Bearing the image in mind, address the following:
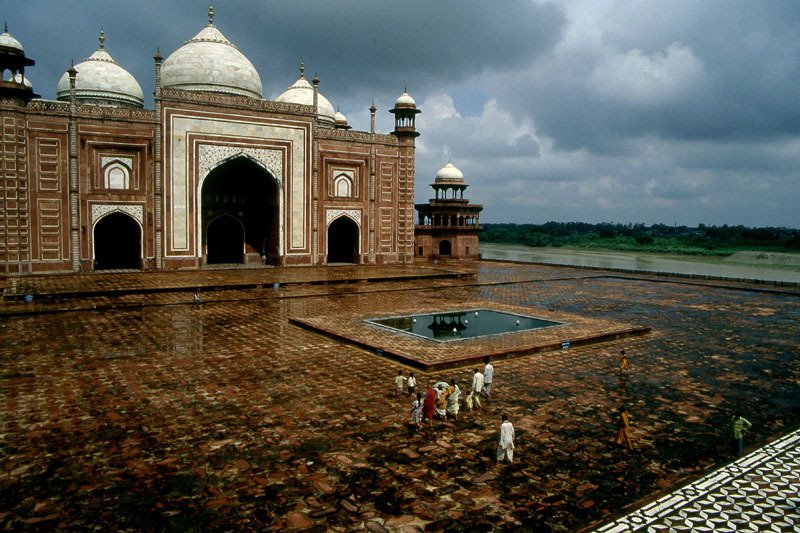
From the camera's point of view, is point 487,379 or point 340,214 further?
point 340,214

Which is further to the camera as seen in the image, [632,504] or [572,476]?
[572,476]

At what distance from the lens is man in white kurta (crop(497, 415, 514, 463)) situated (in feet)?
19.4

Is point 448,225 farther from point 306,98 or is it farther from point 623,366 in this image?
point 623,366

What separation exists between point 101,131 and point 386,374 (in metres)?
18.5

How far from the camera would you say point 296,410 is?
739cm

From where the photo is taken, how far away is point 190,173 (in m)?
23.9

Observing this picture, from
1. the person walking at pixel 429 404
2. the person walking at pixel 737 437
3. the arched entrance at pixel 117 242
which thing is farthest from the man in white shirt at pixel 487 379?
the arched entrance at pixel 117 242

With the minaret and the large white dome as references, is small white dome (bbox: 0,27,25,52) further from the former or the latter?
the large white dome

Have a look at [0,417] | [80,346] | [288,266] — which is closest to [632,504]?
[0,417]

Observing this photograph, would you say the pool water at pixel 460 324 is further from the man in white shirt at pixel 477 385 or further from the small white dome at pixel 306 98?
the small white dome at pixel 306 98

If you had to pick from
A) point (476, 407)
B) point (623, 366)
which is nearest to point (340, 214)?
point (623, 366)

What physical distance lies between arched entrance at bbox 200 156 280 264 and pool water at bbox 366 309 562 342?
1380 cm

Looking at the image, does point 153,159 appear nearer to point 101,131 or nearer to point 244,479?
point 101,131

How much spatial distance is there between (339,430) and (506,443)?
2.00 metres
